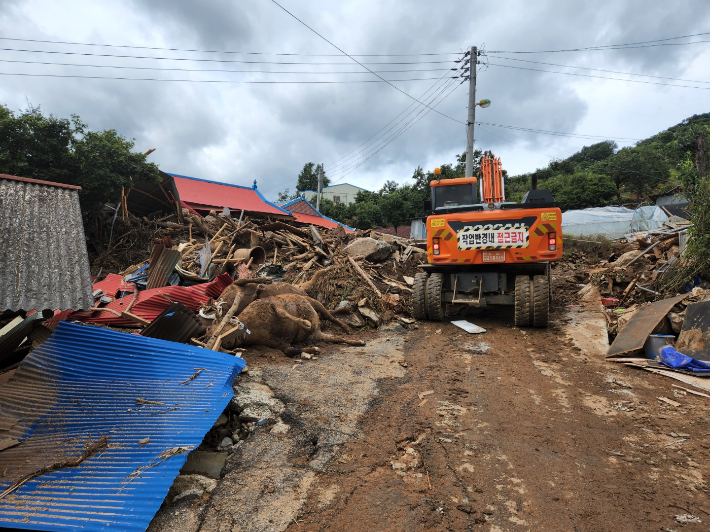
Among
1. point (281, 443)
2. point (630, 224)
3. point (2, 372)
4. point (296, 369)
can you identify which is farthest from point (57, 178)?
point (630, 224)

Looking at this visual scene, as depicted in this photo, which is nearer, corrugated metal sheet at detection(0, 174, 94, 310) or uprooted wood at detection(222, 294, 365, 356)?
corrugated metal sheet at detection(0, 174, 94, 310)

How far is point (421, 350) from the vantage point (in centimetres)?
597

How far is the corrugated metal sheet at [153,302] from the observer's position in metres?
5.96

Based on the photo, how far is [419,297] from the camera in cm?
755

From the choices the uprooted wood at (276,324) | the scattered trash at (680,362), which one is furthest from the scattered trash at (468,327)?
the uprooted wood at (276,324)

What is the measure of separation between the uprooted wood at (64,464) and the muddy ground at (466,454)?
70 cm

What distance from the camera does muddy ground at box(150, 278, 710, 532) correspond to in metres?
2.14

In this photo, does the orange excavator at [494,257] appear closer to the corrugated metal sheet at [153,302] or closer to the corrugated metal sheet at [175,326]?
the corrugated metal sheet at [153,302]

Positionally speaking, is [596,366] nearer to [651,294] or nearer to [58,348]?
[651,294]

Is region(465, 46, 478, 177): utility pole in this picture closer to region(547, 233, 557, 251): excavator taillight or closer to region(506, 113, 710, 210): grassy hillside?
region(547, 233, 557, 251): excavator taillight

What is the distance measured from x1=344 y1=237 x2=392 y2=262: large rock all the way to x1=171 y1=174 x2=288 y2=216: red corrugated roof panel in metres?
7.38

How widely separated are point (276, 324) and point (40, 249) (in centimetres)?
283

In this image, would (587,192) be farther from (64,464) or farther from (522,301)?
(64,464)

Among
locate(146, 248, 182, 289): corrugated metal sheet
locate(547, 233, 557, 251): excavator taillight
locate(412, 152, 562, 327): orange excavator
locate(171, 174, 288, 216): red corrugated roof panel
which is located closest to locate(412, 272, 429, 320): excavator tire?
locate(412, 152, 562, 327): orange excavator
